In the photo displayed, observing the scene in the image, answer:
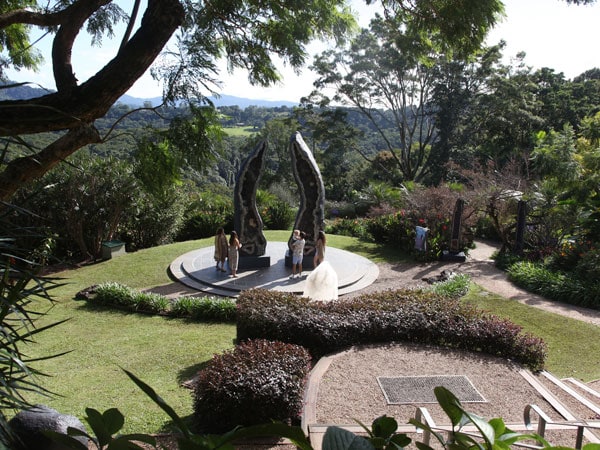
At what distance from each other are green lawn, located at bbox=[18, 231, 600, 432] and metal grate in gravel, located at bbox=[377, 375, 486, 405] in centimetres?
257

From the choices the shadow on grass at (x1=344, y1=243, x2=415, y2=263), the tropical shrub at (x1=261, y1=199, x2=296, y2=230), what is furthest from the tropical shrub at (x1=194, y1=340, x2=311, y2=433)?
the tropical shrub at (x1=261, y1=199, x2=296, y2=230)

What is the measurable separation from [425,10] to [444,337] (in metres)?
5.21

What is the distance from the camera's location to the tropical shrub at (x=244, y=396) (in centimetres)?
570

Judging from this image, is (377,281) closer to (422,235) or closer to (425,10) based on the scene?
(422,235)

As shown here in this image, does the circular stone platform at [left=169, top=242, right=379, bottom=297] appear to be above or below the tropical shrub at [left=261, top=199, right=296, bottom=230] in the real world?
below

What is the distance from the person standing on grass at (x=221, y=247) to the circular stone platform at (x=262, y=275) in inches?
12.3

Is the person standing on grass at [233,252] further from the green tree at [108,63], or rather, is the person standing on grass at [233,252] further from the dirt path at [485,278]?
the green tree at [108,63]

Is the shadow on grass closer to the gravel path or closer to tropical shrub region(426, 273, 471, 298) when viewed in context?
tropical shrub region(426, 273, 471, 298)

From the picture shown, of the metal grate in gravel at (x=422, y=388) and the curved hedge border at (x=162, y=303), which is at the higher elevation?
the metal grate in gravel at (x=422, y=388)

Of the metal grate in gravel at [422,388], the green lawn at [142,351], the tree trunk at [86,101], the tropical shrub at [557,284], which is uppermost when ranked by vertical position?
the tree trunk at [86,101]

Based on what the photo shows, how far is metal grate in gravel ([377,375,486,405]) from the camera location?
632cm

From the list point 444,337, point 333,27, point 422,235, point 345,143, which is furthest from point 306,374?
point 345,143

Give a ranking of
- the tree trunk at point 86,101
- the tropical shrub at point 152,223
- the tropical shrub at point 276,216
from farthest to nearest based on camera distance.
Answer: the tropical shrub at point 276,216 < the tropical shrub at point 152,223 < the tree trunk at point 86,101

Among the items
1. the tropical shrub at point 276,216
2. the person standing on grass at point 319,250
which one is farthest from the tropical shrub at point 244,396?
the tropical shrub at point 276,216
